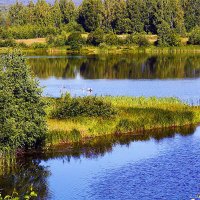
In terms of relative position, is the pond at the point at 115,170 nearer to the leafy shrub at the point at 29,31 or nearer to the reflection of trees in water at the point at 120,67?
the reflection of trees in water at the point at 120,67

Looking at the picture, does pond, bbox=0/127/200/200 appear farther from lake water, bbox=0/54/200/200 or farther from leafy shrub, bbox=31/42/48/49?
leafy shrub, bbox=31/42/48/49

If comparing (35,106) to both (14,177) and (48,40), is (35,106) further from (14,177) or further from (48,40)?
(48,40)

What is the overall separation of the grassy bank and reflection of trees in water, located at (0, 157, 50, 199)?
4.19 meters

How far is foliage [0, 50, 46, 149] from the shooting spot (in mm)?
38500

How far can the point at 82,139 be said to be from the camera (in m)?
47.2

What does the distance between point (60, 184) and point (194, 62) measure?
88.7m

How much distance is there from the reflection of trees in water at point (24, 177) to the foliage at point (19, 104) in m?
1.51

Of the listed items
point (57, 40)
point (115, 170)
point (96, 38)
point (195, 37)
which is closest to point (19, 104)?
point (115, 170)

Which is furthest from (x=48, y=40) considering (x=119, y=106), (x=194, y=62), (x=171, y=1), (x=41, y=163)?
(x=41, y=163)

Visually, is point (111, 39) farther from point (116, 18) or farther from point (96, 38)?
point (116, 18)

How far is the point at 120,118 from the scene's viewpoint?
5066cm

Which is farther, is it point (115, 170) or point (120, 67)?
point (120, 67)

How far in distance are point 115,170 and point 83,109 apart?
36.6 feet

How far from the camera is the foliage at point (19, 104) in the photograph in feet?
126
